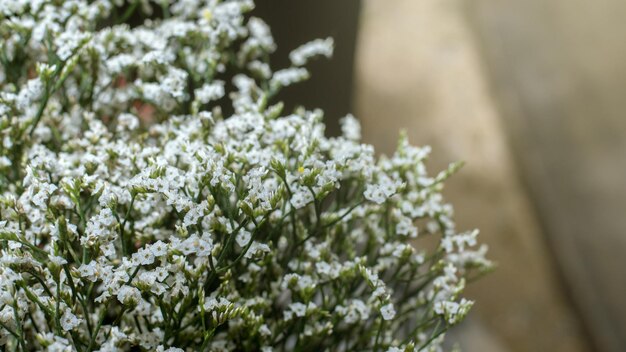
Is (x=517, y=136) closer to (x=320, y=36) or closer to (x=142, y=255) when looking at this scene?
(x=320, y=36)

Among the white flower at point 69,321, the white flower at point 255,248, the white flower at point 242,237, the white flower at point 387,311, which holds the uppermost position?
the white flower at point 242,237

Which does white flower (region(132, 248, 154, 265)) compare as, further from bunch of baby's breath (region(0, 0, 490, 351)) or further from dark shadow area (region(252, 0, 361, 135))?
dark shadow area (region(252, 0, 361, 135))

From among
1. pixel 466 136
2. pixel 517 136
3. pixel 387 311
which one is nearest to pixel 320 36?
pixel 466 136

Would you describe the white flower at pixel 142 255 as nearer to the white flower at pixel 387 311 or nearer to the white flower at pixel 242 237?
the white flower at pixel 242 237

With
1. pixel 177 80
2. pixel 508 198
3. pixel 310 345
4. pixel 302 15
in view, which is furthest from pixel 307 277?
pixel 508 198

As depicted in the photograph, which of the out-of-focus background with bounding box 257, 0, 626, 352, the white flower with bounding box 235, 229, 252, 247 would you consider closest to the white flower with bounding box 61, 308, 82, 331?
the white flower with bounding box 235, 229, 252, 247

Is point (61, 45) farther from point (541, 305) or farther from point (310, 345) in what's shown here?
point (541, 305)

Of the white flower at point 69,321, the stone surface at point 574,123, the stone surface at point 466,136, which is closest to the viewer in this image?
the white flower at point 69,321

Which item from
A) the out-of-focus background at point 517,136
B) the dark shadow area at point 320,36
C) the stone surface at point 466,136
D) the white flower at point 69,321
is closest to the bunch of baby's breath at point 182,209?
the white flower at point 69,321
